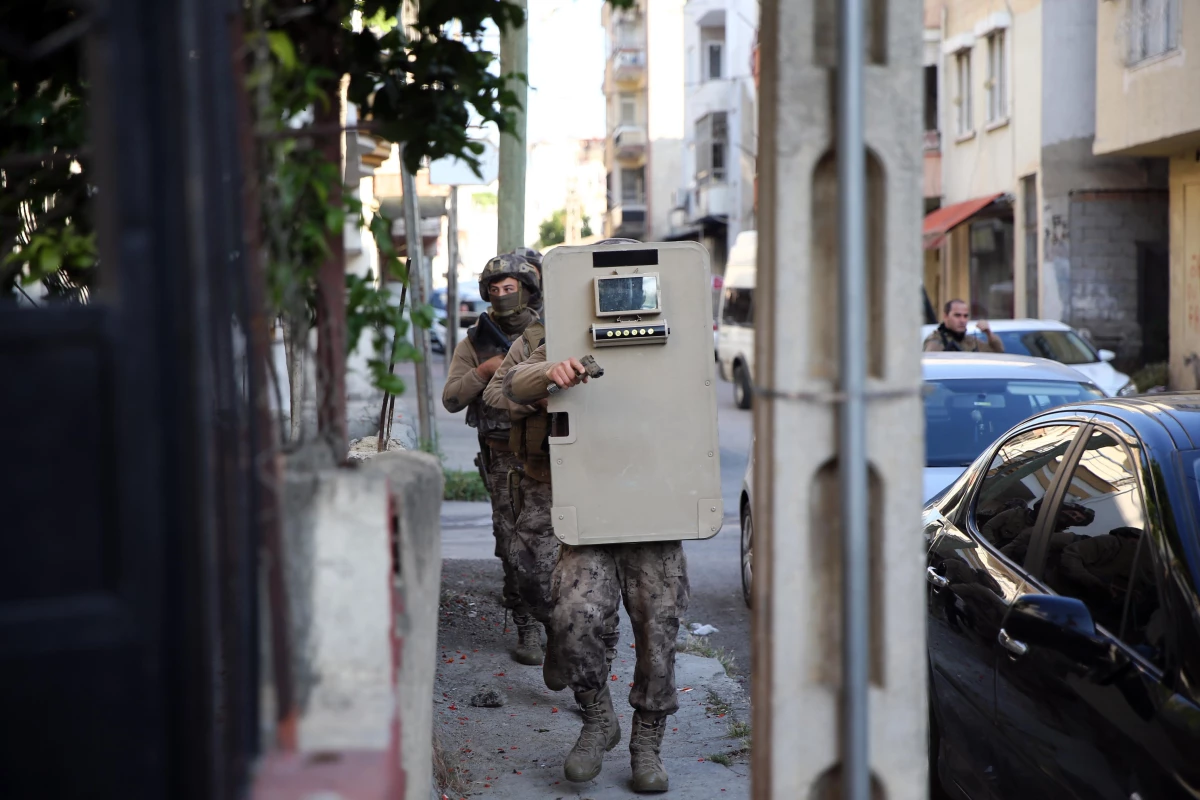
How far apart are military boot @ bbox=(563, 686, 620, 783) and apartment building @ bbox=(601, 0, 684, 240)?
4269 centimetres

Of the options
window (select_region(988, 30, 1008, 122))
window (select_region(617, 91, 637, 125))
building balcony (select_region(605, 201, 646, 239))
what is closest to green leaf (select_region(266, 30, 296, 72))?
window (select_region(988, 30, 1008, 122))

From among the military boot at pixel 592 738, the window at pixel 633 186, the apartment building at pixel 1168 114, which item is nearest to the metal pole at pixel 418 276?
the military boot at pixel 592 738

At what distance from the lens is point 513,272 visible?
640 centimetres

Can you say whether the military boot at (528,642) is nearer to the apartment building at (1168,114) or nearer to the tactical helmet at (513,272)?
the tactical helmet at (513,272)

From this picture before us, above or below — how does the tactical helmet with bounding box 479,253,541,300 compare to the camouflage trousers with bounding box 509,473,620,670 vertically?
above

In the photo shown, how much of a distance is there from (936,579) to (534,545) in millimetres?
2237

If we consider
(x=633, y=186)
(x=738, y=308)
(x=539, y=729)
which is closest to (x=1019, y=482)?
(x=539, y=729)

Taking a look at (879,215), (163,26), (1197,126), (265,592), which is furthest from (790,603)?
(1197,126)

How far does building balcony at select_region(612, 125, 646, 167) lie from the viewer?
55625mm

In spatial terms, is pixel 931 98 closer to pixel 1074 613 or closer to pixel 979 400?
pixel 979 400

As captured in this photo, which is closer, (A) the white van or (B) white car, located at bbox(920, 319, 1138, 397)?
(B) white car, located at bbox(920, 319, 1138, 397)

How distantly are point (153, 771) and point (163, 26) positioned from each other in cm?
113

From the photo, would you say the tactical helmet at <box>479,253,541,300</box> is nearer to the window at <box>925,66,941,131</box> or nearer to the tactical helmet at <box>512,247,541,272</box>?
the tactical helmet at <box>512,247,541,272</box>

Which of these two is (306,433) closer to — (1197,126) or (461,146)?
(461,146)
